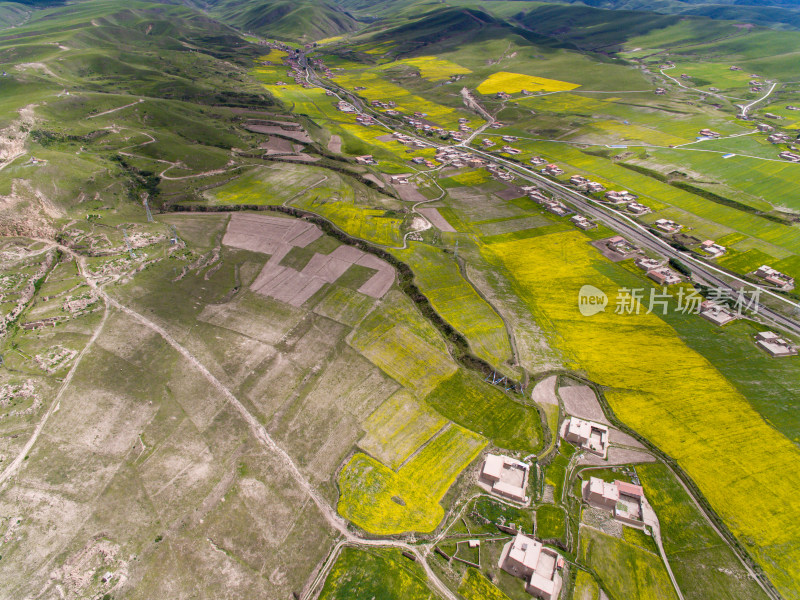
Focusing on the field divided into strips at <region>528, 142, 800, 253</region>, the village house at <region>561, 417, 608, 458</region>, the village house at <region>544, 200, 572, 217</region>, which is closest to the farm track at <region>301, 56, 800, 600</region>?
the village house at <region>561, 417, 608, 458</region>

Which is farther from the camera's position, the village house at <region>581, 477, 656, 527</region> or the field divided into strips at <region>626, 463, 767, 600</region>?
the village house at <region>581, 477, 656, 527</region>

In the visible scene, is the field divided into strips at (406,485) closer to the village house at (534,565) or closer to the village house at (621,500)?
the village house at (534,565)

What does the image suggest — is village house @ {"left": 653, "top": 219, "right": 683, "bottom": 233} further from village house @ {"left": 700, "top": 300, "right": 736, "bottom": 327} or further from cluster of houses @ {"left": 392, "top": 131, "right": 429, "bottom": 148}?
cluster of houses @ {"left": 392, "top": 131, "right": 429, "bottom": 148}

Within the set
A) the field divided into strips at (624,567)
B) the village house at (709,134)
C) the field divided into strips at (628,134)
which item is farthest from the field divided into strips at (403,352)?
the village house at (709,134)

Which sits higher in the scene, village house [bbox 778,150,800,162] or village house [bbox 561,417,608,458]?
village house [bbox 778,150,800,162]

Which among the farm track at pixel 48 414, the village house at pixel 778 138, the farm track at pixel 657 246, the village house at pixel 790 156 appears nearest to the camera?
the farm track at pixel 657 246

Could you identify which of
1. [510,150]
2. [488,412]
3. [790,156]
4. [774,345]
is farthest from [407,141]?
[774,345]

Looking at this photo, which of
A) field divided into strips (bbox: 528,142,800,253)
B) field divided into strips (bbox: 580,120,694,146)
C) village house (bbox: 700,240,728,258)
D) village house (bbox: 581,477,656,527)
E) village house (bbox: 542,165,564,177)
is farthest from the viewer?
field divided into strips (bbox: 580,120,694,146)
